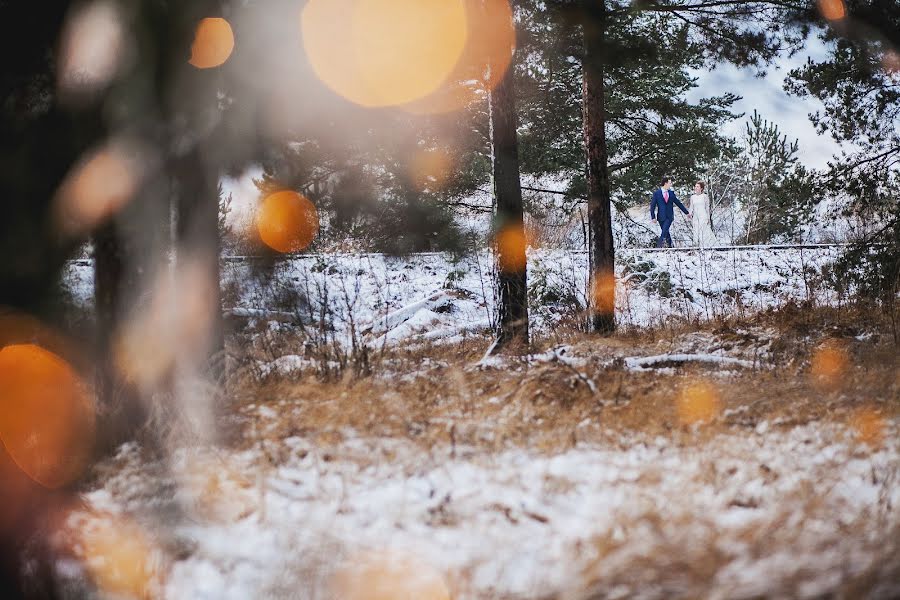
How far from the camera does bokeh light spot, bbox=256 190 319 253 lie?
463 cm

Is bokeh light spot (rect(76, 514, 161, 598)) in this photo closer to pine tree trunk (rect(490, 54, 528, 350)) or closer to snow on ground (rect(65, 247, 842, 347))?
pine tree trunk (rect(490, 54, 528, 350))

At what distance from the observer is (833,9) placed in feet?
20.0

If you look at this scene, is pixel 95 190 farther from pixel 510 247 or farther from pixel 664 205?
pixel 664 205

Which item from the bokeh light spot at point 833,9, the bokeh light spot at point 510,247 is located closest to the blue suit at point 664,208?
the bokeh light spot at point 833,9

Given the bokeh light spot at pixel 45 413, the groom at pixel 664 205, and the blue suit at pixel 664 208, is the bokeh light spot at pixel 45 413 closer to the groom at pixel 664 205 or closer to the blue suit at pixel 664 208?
the groom at pixel 664 205

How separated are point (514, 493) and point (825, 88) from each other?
22.9 feet

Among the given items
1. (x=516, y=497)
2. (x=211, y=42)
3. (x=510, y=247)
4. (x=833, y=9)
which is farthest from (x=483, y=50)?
(x=516, y=497)

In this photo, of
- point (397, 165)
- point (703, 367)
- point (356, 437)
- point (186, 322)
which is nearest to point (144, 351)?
point (186, 322)

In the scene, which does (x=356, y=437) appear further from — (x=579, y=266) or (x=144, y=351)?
(x=579, y=266)

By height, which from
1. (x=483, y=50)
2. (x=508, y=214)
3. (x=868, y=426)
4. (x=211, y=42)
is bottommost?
(x=868, y=426)

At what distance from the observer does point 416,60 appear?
506 cm

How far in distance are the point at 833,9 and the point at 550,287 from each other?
5253 millimetres

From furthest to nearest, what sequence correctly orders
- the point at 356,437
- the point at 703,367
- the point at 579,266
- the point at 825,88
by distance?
the point at 579,266 → the point at 825,88 → the point at 703,367 → the point at 356,437

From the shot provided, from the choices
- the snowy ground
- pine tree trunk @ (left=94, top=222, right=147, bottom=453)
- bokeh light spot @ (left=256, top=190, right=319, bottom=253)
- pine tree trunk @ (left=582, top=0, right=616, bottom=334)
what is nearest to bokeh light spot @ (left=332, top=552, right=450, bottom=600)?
the snowy ground
